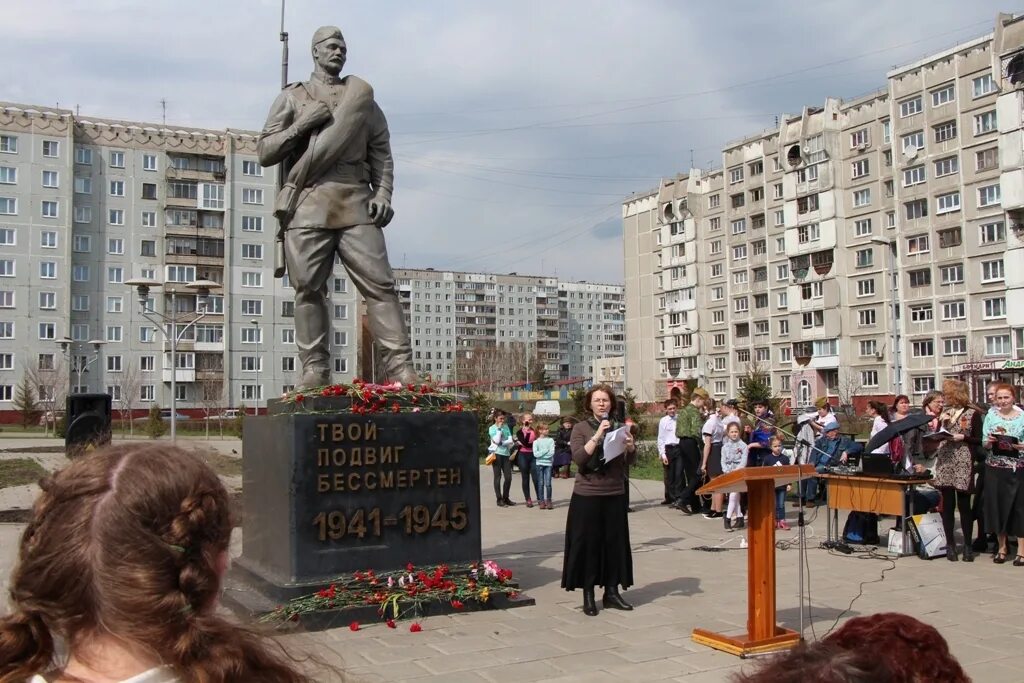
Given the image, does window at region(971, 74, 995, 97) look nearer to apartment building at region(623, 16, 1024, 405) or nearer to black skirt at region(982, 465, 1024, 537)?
apartment building at region(623, 16, 1024, 405)

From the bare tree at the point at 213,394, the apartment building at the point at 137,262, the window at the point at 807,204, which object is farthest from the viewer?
the window at the point at 807,204

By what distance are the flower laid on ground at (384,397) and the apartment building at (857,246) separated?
120 ft

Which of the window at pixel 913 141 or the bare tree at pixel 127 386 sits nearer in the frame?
the window at pixel 913 141

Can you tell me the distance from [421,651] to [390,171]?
4.68 meters

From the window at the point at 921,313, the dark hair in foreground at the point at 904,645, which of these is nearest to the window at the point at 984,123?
the window at the point at 921,313

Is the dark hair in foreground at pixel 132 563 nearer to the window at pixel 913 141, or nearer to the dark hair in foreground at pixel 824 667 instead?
the dark hair in foreground at pixel 824 667

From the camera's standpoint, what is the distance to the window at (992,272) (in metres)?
52.5

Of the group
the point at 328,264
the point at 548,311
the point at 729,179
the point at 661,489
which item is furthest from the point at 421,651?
the point at 548,311

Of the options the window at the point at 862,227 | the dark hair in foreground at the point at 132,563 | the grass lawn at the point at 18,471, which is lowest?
the grass lawn at the point at 18,471

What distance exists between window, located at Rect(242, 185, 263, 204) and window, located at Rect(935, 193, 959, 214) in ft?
148

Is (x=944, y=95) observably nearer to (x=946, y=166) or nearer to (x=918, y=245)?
(x=946, y=166)

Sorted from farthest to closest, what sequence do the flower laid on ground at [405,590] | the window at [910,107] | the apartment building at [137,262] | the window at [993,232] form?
the apartment building at [137,262] → the window at [910,107] → the window at [993,232] → the flower laid on ground at [405,590]

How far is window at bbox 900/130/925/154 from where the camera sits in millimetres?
56438

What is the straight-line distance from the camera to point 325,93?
8805 millimetres
